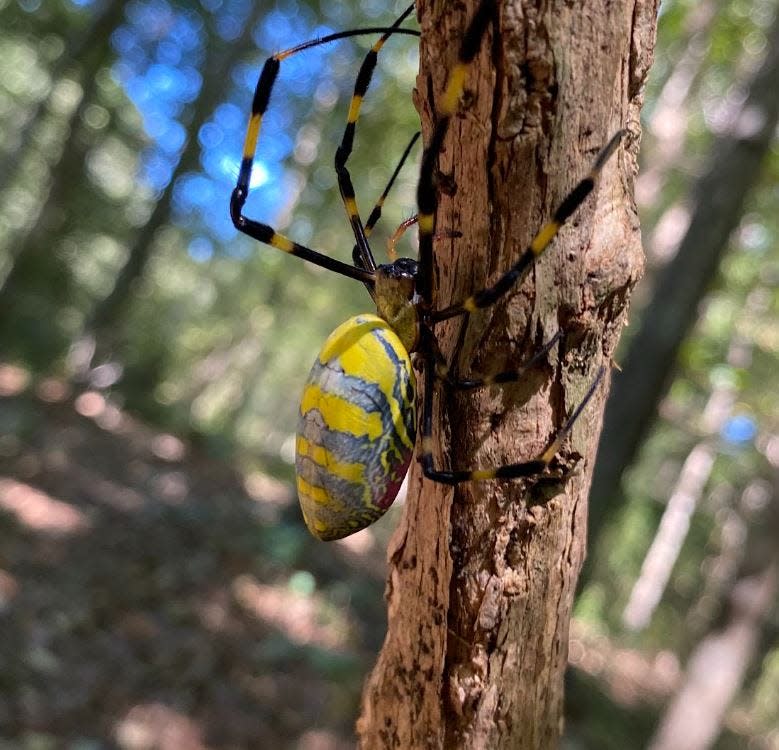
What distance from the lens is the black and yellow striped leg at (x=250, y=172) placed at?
216cm

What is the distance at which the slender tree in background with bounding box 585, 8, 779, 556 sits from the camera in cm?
501

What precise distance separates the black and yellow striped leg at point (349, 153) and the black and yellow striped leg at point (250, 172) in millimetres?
50

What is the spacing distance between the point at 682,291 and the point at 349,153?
3.45 m

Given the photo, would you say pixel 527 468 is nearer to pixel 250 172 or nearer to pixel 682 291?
pixel 250 172

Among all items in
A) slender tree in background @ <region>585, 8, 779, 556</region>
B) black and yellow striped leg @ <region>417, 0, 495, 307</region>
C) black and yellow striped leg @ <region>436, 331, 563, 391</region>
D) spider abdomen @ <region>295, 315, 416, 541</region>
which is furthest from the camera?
slender tree in background @ <region>585, 8, 779, 556</region>

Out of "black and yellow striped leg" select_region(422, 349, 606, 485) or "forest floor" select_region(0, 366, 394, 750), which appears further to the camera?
"forest floor" select_region(0, 366, 394, 750)

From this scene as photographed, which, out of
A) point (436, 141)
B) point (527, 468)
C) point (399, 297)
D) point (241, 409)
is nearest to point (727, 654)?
point (399, 297)

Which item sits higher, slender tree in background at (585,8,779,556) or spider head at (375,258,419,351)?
slender tree in background at (585,8,779,556)

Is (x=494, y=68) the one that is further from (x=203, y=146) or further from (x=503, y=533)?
(x=203, y=146)

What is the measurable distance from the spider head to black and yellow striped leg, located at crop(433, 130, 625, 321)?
0.62 metres

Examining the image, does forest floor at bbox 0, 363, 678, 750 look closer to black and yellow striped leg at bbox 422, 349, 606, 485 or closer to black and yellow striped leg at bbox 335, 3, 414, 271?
black and yellow striped leg at bbox 335, 3, 414, 271

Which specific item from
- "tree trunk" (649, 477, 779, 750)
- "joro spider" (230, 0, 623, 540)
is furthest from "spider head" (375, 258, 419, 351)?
"tree trunk" (649, 477, 779, 750)

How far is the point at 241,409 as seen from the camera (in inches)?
925

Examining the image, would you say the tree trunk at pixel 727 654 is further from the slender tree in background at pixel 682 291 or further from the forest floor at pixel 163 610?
the forest floor at pixel 163 610
